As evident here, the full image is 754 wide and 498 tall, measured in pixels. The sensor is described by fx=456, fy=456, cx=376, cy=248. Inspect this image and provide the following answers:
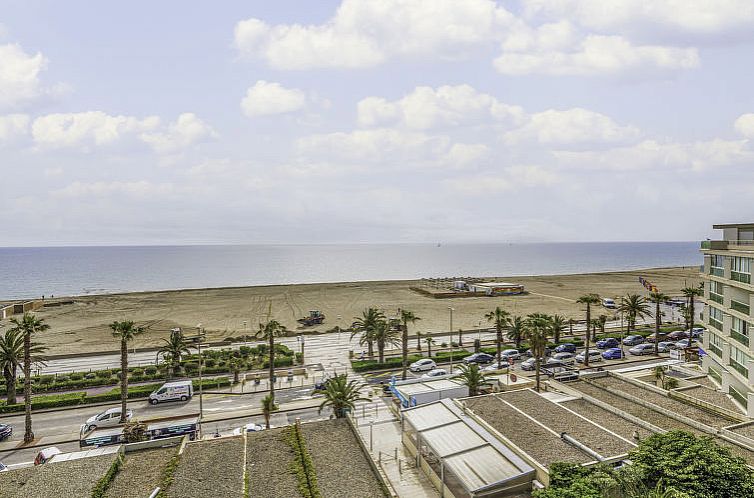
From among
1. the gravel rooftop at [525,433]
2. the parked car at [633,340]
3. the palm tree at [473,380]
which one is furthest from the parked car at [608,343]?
the gravel rooftop at [525,433]

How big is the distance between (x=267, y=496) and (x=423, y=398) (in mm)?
20586

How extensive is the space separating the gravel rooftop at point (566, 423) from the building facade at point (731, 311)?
1234 centimetres

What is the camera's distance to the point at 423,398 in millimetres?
42656

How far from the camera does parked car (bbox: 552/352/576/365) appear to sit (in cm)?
6038

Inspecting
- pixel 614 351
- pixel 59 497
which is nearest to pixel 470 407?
pixel 59 497

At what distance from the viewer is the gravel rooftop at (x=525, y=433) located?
28641mm

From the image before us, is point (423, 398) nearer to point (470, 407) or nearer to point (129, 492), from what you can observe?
point (470, 407)

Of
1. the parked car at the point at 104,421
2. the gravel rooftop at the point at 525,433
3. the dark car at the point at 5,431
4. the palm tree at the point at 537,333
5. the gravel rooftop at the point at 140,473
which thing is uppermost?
the palm tree at the point at 537,333

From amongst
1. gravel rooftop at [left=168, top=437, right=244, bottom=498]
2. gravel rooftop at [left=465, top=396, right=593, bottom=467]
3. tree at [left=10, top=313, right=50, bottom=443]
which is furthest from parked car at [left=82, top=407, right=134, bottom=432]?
gravel rooftop at [left=465, top=396, right=593, bottom=467]

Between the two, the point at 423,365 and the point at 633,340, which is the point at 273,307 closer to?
the point at 423,365

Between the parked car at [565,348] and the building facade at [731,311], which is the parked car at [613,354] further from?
the building facade at [731,311]

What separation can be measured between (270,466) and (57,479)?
39.3 ft

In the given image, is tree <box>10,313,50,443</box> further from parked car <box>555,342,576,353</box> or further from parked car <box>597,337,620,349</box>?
parked car <box>597,337,620,349</box>

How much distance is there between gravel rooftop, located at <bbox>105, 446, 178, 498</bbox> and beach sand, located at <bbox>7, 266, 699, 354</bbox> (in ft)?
165
